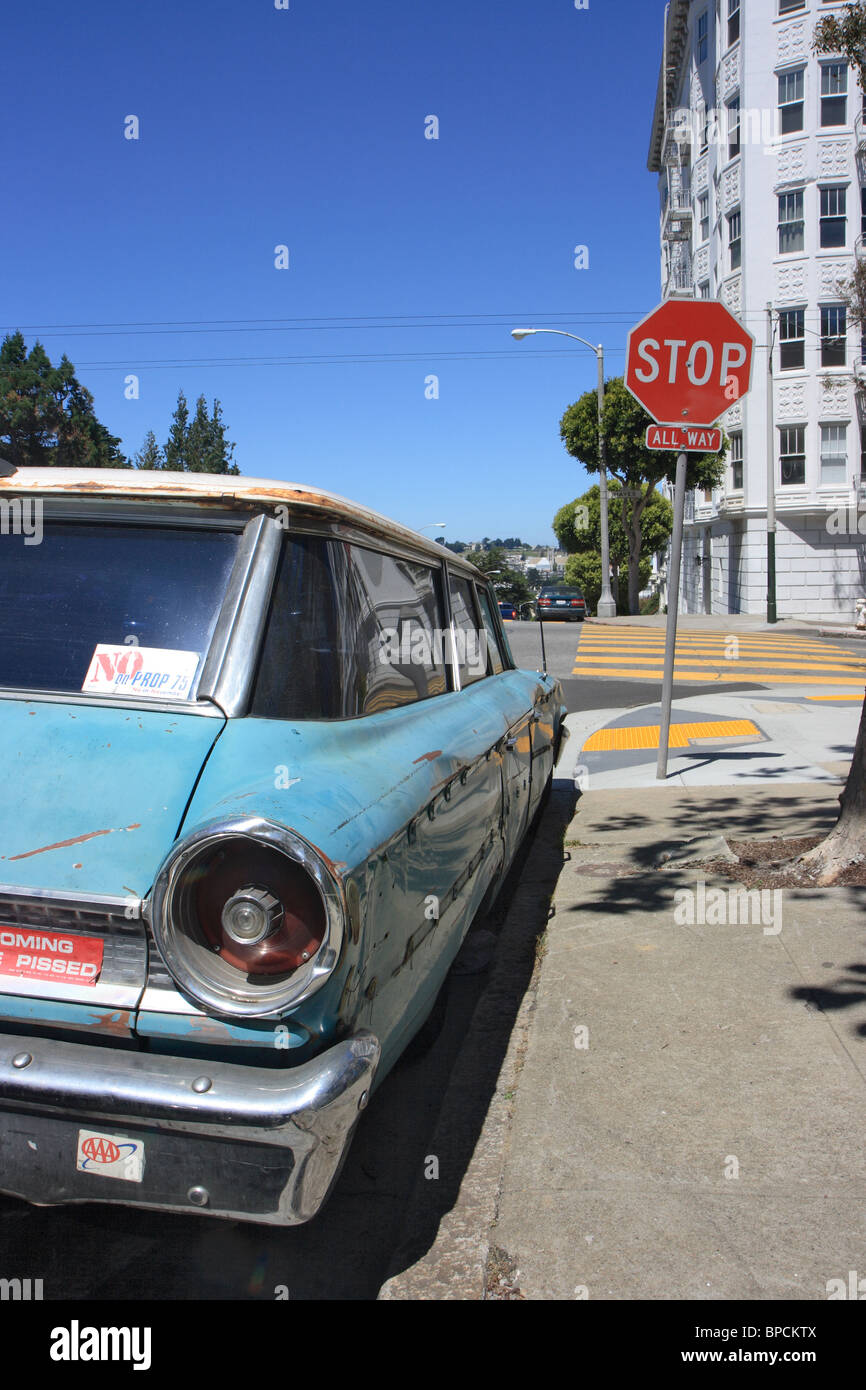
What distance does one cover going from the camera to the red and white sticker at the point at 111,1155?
192 cm

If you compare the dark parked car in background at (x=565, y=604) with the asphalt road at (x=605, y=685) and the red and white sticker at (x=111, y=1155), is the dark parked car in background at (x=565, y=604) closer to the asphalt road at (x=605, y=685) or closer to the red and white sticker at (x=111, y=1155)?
the asphalt road at (x=605, y=685)

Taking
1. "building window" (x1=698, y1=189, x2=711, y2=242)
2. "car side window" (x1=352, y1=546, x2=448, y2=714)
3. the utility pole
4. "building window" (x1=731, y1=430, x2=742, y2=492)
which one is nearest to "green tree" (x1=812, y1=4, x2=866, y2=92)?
"car side window" (x1=352, y1=546, x2=448, y2=714)

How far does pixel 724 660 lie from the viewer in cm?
1670

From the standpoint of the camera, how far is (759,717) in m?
10.7

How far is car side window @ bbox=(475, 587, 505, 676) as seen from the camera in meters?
5.15

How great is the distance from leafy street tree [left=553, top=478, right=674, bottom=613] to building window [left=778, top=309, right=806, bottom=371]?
297 inches

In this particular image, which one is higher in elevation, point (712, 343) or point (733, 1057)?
point (712, 343)

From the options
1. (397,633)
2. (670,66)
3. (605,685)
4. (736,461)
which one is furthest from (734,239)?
(397,633)

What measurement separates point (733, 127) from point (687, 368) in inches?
1260

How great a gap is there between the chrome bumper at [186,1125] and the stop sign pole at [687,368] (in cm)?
510

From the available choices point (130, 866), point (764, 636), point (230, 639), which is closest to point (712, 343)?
point (230, 639)

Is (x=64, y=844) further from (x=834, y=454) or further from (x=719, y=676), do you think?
(x=834, y=454)
